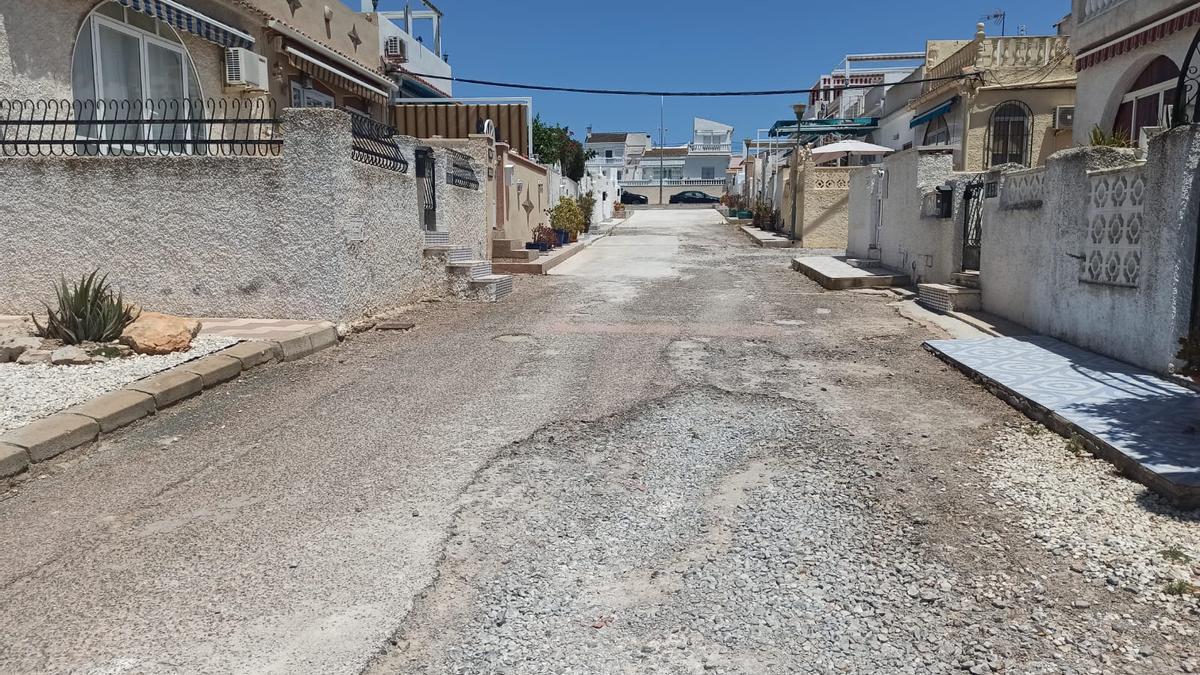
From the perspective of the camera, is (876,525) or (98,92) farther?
(98,92)

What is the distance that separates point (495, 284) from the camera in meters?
12.2

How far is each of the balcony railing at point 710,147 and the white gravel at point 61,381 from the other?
78693 mm

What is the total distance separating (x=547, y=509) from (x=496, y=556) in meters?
0.56

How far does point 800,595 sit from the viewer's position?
3244 millimetres

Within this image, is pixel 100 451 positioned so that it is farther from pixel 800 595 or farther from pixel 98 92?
pixel 98 92

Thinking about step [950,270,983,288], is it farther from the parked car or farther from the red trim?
the parked car

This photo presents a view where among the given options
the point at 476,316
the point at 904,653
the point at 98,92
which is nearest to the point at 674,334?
the point at 476,316

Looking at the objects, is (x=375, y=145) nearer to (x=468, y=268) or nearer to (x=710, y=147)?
(x=468, y=268)

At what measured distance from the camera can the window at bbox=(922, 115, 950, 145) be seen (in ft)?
78.6

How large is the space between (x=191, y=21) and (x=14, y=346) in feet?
18.4

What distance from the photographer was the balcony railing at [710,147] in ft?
273

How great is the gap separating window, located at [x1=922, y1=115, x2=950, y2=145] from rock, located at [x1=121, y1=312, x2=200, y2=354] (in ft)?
69.3

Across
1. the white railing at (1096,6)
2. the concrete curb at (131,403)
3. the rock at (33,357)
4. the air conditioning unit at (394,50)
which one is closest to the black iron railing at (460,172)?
the concrete curb at (131,403)

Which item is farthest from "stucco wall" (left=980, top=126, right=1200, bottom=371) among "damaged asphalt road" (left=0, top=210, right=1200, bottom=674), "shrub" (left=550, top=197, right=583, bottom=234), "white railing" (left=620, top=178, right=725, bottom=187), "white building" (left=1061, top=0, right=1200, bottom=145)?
"white railing" (left=620, top=178, right=725, bottom=187)
